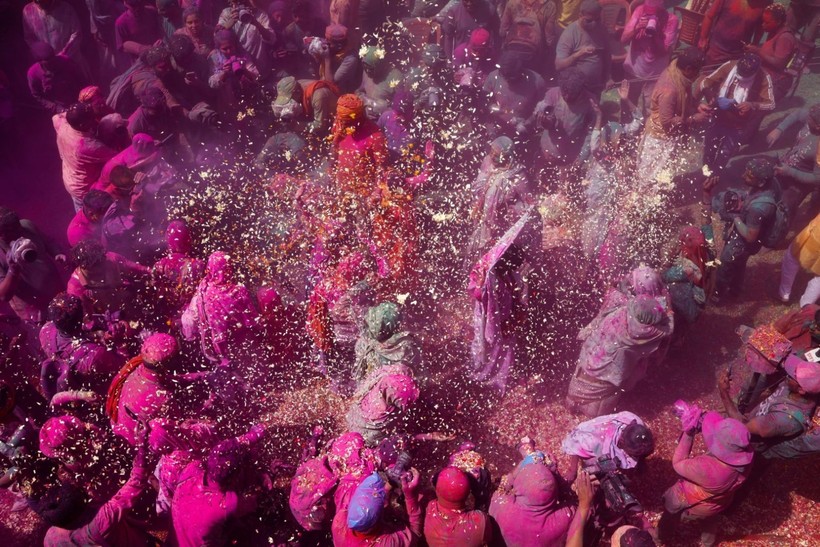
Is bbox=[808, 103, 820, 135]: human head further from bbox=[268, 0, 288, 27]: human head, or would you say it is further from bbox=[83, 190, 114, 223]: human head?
bbox=[83, 190, 114, 223]: human head

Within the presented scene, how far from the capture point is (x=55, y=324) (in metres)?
5.66

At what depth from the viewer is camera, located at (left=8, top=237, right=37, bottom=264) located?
6434 millimetres

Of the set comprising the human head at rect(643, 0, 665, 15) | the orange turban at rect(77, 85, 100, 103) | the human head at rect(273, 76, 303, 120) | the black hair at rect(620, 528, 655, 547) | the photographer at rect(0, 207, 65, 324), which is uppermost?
the human head at rect(643, 0, 665, 15)

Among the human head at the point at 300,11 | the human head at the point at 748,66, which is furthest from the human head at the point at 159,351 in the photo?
the human head at the point at 748,66

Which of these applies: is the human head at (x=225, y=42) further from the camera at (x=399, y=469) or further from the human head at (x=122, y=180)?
the camera at (x=399, y=469)

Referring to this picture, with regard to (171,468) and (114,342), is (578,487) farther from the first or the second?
(114,342)

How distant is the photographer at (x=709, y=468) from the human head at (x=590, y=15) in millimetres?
7324

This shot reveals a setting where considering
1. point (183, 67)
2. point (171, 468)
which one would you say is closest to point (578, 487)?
point (171, 468)

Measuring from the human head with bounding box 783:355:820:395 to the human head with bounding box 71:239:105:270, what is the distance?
7.30 m

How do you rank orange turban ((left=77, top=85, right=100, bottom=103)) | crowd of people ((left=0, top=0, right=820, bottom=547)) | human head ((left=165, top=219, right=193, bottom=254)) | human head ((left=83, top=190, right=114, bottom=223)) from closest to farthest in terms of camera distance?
crowd of people ((left=0, top=0, right=820, bottom=547)), human head ((left=165, top=219, right=193, bottom=254)), human head ((left=83, top=190, right=114, bottom=223)), orange turban ((left=77, top=85, right=100, bottom=103))

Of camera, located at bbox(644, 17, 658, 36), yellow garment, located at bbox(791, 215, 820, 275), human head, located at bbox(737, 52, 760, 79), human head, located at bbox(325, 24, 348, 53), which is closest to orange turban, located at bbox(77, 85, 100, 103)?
human head, located at bbox(325, 24, 348, 53)

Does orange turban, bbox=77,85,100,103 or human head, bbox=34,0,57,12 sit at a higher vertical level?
human head, bbox=34,0,57,12

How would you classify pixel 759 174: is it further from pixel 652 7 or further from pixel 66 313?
pixel 66 313

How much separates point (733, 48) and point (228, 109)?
8.94 meters
